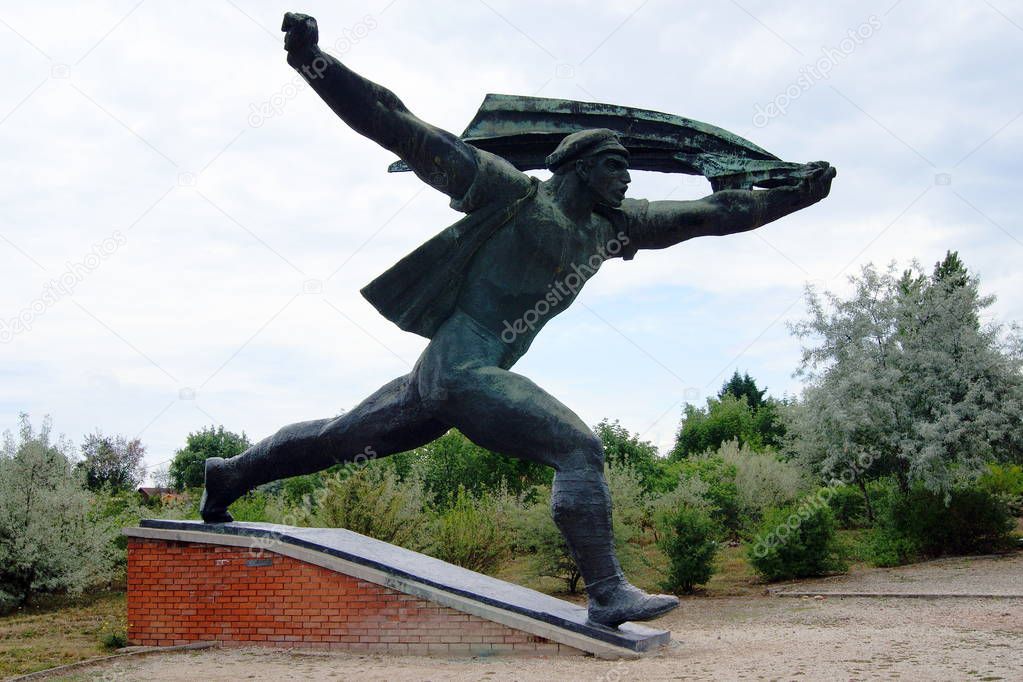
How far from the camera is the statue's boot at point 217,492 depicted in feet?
20.3

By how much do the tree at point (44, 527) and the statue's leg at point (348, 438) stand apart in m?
7.26

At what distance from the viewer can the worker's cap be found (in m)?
5.09

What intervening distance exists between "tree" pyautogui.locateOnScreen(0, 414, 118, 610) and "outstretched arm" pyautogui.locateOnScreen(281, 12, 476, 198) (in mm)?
9472

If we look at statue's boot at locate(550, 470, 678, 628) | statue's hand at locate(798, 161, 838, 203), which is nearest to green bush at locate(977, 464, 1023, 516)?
statue's hand at locate(798, 161, 838, 203)

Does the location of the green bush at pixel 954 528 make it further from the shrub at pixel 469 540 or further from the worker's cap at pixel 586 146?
the worker's cap at pixel 586 146

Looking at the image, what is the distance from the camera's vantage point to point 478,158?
4.87 metres

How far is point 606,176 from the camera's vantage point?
5.05m

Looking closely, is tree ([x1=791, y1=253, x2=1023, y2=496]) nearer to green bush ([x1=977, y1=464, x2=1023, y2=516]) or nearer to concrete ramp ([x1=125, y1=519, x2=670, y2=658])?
green bush ([x1=977, y1=464, x2=1023, y2=516])

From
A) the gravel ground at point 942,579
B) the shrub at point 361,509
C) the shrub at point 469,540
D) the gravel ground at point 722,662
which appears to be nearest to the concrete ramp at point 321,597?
the gravel ground at point 722,662

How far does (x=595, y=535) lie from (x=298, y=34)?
2.90 metres

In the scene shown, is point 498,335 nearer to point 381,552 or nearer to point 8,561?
point 381,552

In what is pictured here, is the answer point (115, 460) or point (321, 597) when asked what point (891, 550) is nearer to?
point (321, 597)

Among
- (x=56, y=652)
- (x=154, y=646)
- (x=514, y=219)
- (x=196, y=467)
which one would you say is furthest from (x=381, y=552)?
(x=196, y=467)

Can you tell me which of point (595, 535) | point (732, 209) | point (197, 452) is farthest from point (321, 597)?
point (197, 452)
